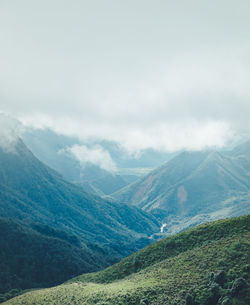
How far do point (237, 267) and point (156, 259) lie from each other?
4696 cm

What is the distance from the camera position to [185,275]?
105 metres

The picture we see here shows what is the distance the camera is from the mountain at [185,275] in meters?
92.5

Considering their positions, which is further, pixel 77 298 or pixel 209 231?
pixel 209 231

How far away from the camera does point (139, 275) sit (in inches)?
5007

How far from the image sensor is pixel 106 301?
105 m

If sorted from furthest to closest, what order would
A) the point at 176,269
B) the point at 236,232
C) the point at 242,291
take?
the point at 236,232, the point at 176,269, the point at 242,291

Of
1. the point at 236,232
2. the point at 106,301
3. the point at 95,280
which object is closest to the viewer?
the point at 106,301

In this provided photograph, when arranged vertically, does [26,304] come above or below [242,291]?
above

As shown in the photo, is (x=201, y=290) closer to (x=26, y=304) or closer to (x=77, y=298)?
(x=77, y=298)

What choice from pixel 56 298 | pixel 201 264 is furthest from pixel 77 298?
pixel 201 264

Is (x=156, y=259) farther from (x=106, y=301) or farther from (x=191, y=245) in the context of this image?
(x=106, y=301)

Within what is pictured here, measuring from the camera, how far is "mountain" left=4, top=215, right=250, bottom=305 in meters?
92.5

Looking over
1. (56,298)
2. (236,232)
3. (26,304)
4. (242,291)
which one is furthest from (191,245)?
(26,304)

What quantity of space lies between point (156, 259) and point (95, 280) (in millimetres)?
35893
